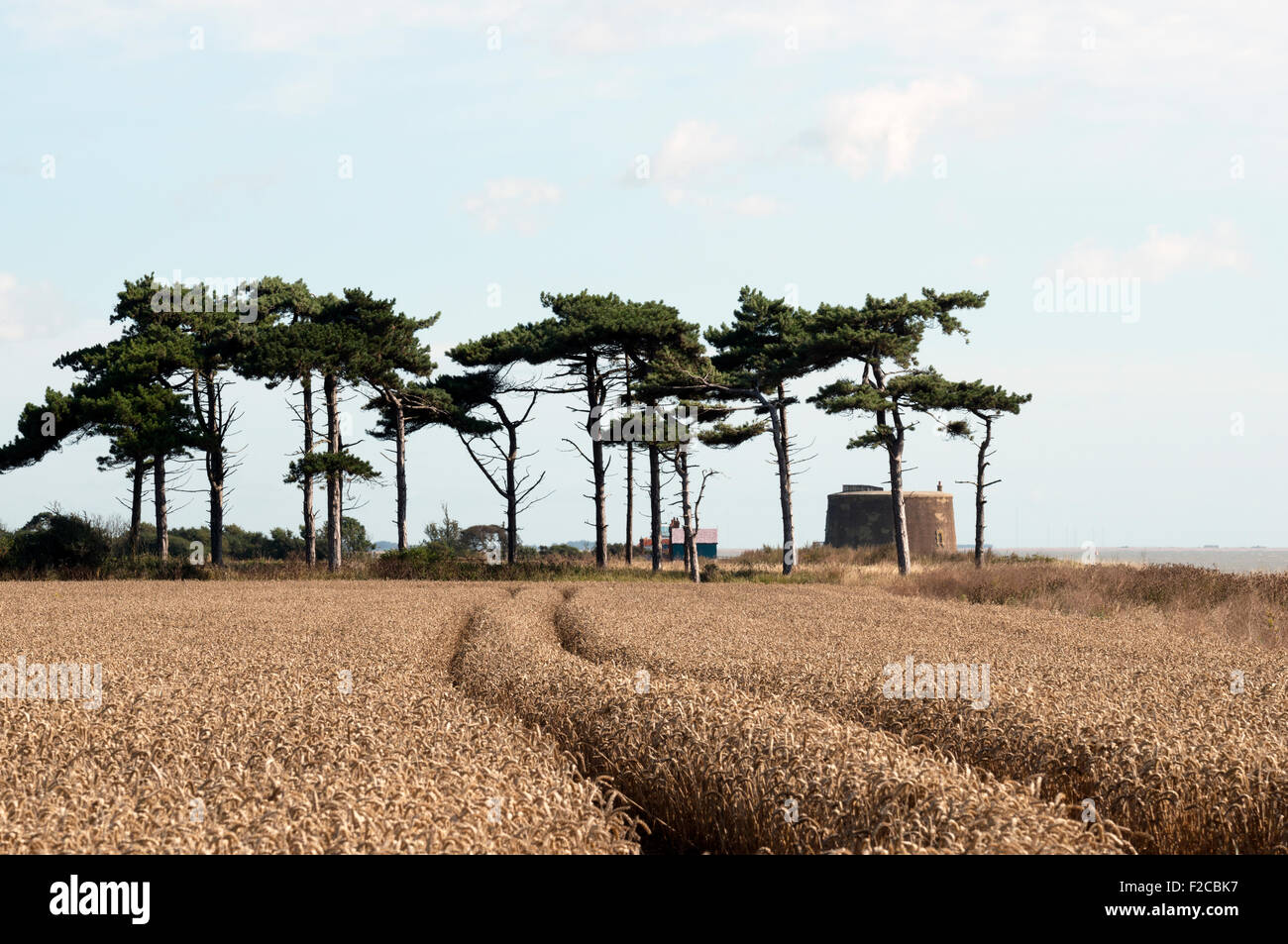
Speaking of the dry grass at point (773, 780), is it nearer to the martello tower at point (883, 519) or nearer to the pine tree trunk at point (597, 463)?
the pine tree trunk at point (597, 463)

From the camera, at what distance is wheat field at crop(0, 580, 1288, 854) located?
16.0ft

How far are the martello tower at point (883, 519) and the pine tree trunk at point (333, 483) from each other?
33355 millimetres

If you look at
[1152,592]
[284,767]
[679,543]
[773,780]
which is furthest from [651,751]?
[679,543]

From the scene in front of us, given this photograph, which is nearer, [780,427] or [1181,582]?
[1181,582]

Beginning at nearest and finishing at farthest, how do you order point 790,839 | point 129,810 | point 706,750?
point 129,810 → point 790,839 → point 706,750

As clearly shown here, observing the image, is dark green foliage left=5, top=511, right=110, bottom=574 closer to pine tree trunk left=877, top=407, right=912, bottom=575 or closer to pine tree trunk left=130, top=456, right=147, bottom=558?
pine tree trunk left=130, top=456, right=147, bottom=558

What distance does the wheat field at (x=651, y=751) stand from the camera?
4883mm

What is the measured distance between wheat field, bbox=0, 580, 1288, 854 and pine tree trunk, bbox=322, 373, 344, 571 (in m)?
27.8

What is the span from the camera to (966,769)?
237 inches

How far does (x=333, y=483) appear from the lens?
42.0 m

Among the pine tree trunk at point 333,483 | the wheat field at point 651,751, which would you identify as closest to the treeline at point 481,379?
the pine tree trunk at point 333,483
